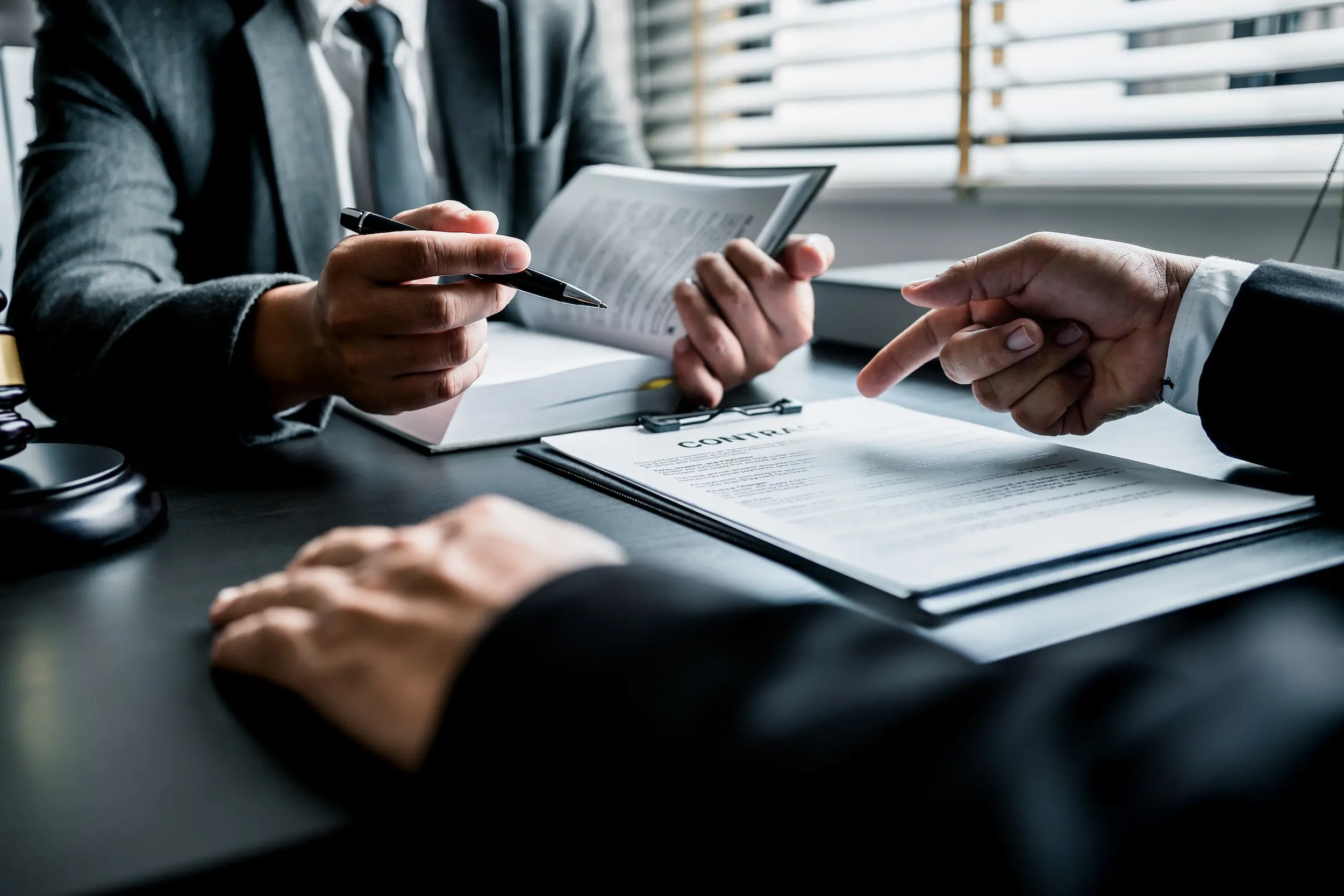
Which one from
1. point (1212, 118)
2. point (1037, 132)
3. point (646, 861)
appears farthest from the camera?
point (1037, 132)

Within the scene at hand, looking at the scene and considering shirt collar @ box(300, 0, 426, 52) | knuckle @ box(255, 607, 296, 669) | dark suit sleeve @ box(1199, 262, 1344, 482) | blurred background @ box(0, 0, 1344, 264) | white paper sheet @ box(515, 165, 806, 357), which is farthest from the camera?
shirt collar @ box(300, 0, 426, 52)

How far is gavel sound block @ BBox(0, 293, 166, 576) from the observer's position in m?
0.53

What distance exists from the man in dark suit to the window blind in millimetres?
946

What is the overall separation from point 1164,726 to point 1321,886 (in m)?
0.08

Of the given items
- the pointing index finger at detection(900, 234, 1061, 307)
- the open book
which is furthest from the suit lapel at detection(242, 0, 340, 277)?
the pointing index finger at detection(900, 234, 1061, 307)

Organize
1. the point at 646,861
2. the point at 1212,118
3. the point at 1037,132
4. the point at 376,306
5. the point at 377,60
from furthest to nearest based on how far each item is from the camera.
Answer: the point at 1037,132, the point at 377,60, the point at 1212,118, the point at 376,306, the point at 646,861

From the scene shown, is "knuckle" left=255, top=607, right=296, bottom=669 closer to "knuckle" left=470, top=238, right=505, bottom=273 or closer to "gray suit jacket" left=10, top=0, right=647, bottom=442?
"knuckle" left=470, top=238, right=505, bottom=273

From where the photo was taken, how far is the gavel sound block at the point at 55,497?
0.53 m

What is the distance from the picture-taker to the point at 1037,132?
1.41 metres

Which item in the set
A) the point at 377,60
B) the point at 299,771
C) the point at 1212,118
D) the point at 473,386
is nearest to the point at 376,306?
the point at 473,386

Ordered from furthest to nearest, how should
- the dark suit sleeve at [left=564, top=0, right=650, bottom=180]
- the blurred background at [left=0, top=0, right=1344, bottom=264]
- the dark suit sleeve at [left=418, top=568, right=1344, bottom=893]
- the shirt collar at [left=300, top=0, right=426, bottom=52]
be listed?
the dark suit sleeve at [left=564, top=0, right=650, bottom=180] < the shirt collar at [left=300, top=0, right=426, bottom=52] < the blurred background at [left=0, top=0, right=1344, bottom=264] < the dark suit sleeve at [left=418, top=568, right=1344, bottom=893]

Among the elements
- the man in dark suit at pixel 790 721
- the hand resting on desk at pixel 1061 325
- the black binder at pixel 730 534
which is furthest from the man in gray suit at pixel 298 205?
the man in dark suit at pixel 790 721

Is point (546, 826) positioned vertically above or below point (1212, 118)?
below

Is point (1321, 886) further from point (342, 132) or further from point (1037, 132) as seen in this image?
point (342, 132)
